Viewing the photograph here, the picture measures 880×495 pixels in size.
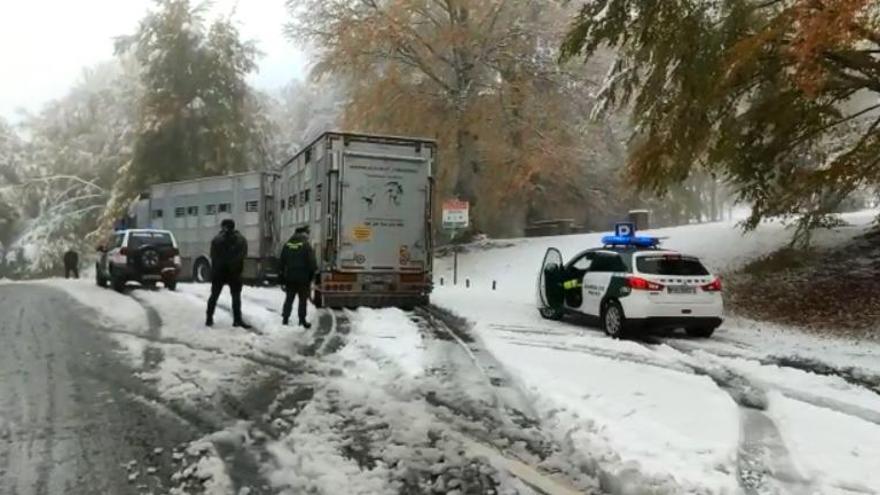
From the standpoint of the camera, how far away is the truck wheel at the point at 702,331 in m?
12.2

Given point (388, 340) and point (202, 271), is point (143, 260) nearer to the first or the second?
point (202, 271)

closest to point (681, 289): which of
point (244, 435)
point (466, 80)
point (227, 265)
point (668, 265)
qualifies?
point (668, 265)

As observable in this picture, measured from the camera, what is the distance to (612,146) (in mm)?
30750

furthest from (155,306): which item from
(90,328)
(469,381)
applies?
(469,381)

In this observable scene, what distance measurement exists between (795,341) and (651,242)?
272cm

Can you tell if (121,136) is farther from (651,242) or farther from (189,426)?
(189,426)

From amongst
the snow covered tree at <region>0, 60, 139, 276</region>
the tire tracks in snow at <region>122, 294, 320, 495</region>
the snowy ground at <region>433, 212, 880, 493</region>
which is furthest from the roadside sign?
the snow covered tree at <region>0, 60, 139, 276</region>

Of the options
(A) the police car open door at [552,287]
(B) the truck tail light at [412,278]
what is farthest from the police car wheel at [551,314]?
(B) the truck tail light at [412,278]

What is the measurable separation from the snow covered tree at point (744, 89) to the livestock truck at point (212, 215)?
10.8 metres

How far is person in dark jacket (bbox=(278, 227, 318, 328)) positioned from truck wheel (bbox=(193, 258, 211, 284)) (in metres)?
13.5

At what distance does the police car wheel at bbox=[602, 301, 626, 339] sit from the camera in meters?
11.9

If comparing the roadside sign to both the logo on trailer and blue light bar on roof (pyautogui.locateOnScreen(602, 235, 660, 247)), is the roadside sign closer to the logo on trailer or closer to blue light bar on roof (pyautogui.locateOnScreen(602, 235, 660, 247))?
the logo on trailer

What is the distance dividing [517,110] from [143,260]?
1357 centimetres

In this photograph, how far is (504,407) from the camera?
700 centimetres
